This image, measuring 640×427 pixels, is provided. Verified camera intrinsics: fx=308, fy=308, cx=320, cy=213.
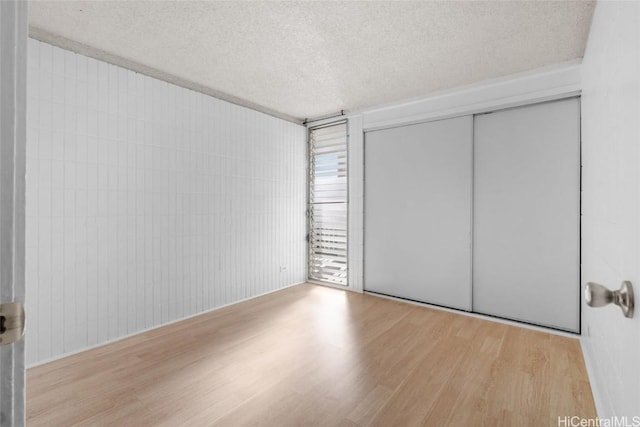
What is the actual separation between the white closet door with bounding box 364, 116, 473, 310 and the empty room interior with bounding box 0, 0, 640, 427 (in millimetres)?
25

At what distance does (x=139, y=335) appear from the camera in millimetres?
2781

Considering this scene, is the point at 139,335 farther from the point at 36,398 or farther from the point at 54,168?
the point at 54,168

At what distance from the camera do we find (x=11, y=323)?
488 millimetres

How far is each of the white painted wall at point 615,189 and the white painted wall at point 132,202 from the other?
3.22m

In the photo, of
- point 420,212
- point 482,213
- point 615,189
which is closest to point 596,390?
point 615,189

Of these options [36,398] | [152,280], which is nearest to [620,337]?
[36,398]

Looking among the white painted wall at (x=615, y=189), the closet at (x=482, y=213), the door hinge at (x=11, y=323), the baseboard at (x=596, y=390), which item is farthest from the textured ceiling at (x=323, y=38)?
the baseboard at (x=596, y=390)

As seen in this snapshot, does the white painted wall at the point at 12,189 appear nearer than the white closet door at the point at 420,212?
Yes

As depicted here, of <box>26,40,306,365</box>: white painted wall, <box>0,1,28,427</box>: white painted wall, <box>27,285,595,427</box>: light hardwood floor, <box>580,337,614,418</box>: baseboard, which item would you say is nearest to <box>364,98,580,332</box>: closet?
<box>27,285,595,427</box>: light hardwood floor

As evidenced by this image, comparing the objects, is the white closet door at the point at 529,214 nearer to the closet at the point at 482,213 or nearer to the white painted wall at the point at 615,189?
the closet at the point at 482,213

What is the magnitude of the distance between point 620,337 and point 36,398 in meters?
3.04

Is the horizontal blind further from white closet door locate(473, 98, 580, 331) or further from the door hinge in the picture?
the door hinge

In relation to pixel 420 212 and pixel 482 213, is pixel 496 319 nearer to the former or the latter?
pixel 482 213

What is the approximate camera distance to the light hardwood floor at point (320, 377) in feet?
5.65
